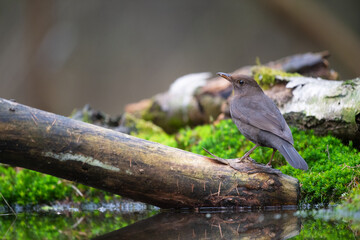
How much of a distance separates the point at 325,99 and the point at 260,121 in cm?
138

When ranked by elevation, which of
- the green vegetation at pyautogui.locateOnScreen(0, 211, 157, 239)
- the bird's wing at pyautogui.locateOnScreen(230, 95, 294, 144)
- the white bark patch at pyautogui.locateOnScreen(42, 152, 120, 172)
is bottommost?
the green vegetation at pyautogui.locateOnScreen(0, 211, 157, 239)

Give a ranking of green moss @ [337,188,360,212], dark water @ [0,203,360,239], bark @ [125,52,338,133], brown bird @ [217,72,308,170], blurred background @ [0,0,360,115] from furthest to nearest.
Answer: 1. blurred background @ [0,0,360,115]
2. bark @ [125,52,338,133]
3. brown bird @ [217,72,308,170]
4. green moss @ [337,188,360,212]
5. dark water @ [0,203,360,239]

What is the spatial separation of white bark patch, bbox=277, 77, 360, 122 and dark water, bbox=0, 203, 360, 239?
1.73 meters

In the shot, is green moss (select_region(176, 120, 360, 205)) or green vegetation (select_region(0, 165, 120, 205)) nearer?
green moss (select_region(176, 120, 360, 205))

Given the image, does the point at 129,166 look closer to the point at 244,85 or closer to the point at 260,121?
the point at 260,121

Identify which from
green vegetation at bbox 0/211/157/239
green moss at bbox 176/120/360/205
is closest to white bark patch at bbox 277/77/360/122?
green moss at bbox 176/120/360/205

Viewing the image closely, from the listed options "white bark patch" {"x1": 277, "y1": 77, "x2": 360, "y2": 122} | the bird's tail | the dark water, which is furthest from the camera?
"white bark patch" {"x1": 277, "y1": 77, "x2": 360, "y2": 122}

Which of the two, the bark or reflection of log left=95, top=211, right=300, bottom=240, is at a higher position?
the bark

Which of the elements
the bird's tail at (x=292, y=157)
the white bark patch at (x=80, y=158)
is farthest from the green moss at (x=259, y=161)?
the white bark patch at (x=80, y=158)

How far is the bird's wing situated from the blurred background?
6930 mm

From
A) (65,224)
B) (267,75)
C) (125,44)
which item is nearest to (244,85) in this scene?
(267,75)

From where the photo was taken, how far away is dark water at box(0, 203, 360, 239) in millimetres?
3178

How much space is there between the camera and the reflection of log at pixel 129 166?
149 inches

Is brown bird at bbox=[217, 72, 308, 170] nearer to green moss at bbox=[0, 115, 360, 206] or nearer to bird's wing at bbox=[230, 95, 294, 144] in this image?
bird's wing at bbox=[230, 95, 294, 144]
